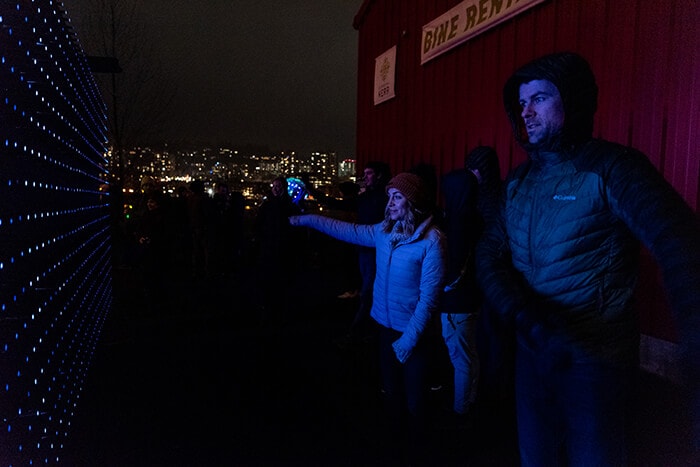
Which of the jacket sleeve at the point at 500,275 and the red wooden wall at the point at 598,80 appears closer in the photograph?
the jacket sleeve at the point at 500,275

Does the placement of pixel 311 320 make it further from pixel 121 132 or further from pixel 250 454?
pixel 121 132

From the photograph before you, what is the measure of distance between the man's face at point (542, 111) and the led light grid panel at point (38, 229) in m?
1.93

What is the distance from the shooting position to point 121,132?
15.8 metres

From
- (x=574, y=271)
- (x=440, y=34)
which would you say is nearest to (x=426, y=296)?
(x=574, y=271)

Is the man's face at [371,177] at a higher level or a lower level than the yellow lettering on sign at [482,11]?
lower

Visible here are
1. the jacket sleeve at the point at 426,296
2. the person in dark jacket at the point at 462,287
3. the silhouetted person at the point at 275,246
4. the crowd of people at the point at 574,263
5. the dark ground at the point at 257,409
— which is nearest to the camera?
the crowd of people at the point at 574,263

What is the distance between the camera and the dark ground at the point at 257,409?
371 centimetres

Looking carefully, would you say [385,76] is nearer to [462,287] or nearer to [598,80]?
[598,80]

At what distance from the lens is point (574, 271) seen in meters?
1.91

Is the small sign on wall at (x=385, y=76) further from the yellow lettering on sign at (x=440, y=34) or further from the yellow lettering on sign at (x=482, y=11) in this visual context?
the yellow lettering on sign at (x=482, y=11)

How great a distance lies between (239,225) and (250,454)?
9450mm

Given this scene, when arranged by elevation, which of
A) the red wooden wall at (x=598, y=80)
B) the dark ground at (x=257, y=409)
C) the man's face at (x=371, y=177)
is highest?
the red wooden wall at (x=598, y=80)

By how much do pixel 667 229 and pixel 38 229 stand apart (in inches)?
95.7

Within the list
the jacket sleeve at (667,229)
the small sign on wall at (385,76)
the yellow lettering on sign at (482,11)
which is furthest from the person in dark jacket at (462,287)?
the small sign on wall at (385,76)
